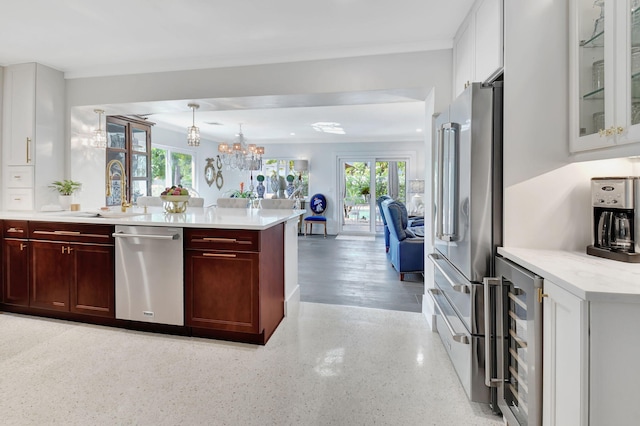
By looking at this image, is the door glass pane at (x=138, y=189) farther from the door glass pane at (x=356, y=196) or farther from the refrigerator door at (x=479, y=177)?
the refrigerator door at (x=479, y=177)

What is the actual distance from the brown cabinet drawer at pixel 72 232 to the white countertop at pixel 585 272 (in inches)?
117

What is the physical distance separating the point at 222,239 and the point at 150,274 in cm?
70

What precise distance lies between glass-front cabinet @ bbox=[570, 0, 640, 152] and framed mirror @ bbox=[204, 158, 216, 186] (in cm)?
798

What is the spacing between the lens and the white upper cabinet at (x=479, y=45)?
1878mm

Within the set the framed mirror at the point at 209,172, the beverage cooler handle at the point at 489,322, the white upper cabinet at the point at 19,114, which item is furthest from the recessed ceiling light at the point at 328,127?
the beverage cooler handle at the point at 489,322

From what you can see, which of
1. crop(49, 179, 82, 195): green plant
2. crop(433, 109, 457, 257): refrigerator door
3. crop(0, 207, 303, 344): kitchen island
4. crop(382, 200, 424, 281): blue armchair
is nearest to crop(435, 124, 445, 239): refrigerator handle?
crop(433, 109, 457, 257): refrigerator door

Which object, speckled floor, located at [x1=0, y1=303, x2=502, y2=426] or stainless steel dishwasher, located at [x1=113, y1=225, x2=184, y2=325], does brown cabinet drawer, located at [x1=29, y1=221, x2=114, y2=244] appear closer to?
stainless steel dishwasher, located at [x1=113, y1=225, x2=184, y2=325]

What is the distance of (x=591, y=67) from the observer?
1.53 metres

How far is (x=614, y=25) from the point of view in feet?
4.49

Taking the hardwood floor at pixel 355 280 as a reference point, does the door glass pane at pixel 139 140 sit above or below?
above

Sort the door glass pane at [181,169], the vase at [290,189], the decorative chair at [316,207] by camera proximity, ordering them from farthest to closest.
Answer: the vase at [290,189] < the decorative chair at [316,207] < the door glass pane at [181,169]

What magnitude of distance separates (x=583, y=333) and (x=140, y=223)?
2813 millimetres

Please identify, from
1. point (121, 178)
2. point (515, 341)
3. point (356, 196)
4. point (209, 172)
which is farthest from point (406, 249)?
point (209, 172)

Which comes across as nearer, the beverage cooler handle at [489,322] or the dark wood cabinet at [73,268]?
the beverage cooler handle at [489,322]
